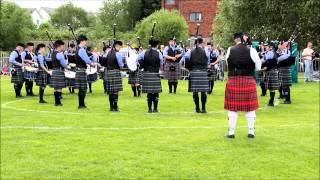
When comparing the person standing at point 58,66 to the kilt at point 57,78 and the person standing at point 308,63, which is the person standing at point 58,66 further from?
the person standing at point 308,63

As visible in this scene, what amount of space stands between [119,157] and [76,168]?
0.83 metres

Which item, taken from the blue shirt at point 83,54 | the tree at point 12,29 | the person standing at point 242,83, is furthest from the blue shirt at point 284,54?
the tree at point 12,29

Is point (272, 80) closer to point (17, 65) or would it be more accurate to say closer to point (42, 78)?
point (42, 78)

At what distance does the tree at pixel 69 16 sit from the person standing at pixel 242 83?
267 ft

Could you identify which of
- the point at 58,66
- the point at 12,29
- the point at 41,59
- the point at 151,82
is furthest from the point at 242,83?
the point at 12,29

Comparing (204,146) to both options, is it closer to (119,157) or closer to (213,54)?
(119,157)

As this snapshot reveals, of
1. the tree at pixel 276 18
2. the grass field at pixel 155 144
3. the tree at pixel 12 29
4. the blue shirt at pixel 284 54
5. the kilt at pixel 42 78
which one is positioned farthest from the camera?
the tree at pixel 12 29

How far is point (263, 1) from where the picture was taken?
29312 millimetres

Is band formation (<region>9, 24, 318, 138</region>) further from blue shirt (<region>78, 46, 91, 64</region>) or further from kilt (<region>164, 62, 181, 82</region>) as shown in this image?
kilt (<region>164, 62, 181, 82</region>)

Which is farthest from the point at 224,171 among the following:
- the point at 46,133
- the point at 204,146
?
the point at 46,133

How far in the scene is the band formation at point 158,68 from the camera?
9695 mm

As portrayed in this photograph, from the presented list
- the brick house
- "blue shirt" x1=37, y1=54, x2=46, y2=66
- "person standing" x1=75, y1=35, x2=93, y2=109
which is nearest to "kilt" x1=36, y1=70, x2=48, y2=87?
"blue shirt" x1=37, y1=54, x2=46, y2=66

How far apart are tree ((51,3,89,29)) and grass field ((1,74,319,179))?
254ft

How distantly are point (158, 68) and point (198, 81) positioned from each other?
104cm
